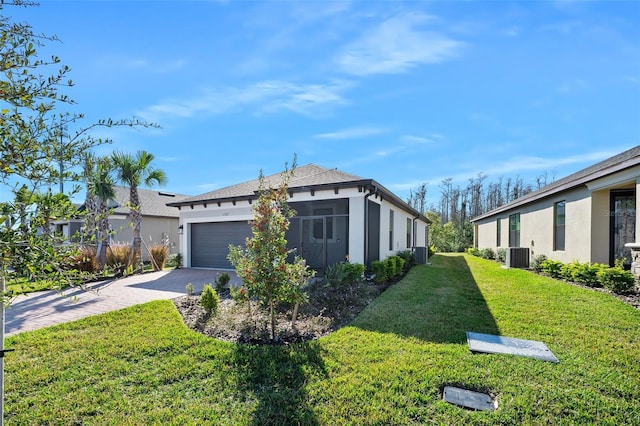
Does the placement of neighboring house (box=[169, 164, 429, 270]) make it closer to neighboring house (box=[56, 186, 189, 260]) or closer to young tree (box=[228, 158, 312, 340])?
young tree (box=[228, 158, 312, 340])

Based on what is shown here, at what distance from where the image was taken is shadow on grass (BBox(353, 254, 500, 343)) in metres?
5.08

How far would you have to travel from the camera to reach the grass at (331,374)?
288cm

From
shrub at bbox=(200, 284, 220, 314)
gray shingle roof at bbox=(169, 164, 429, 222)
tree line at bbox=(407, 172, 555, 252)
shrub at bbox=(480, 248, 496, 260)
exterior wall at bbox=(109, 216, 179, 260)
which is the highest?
tree line at bbox=(407, 172, 555, 252)

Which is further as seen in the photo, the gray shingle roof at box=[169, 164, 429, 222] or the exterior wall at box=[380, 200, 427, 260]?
the exterior wall at box=[380, 200, 427, 260]

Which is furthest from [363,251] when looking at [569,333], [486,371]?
[486,371]

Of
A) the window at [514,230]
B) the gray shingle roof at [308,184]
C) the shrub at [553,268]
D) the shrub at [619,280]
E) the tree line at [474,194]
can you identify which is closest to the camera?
the shrub at [619,280]

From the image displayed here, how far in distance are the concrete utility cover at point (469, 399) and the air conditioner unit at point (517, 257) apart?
12702 millimetres

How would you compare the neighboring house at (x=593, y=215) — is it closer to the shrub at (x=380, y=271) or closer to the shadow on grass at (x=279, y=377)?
the shrub at (x=380, y=271)

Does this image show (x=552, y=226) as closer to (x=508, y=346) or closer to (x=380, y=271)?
(x=380, y=271)

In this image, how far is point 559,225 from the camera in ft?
39.5

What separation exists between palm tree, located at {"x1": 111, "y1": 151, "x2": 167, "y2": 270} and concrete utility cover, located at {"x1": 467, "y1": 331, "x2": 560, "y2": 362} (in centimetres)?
1225

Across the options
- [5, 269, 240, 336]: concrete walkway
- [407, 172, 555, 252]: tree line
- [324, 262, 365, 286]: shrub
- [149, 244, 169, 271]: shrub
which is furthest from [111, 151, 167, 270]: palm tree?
[407, 172, 555, 252]: tree line

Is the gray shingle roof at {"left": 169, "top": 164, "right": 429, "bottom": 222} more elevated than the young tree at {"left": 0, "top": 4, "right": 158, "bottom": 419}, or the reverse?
the gray shingle roof at {"left": 169, "top": 164, "right": 429, "bottom": 222}

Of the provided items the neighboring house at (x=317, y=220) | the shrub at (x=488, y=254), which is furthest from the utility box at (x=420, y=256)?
the shrub at (x=488, y=254)
